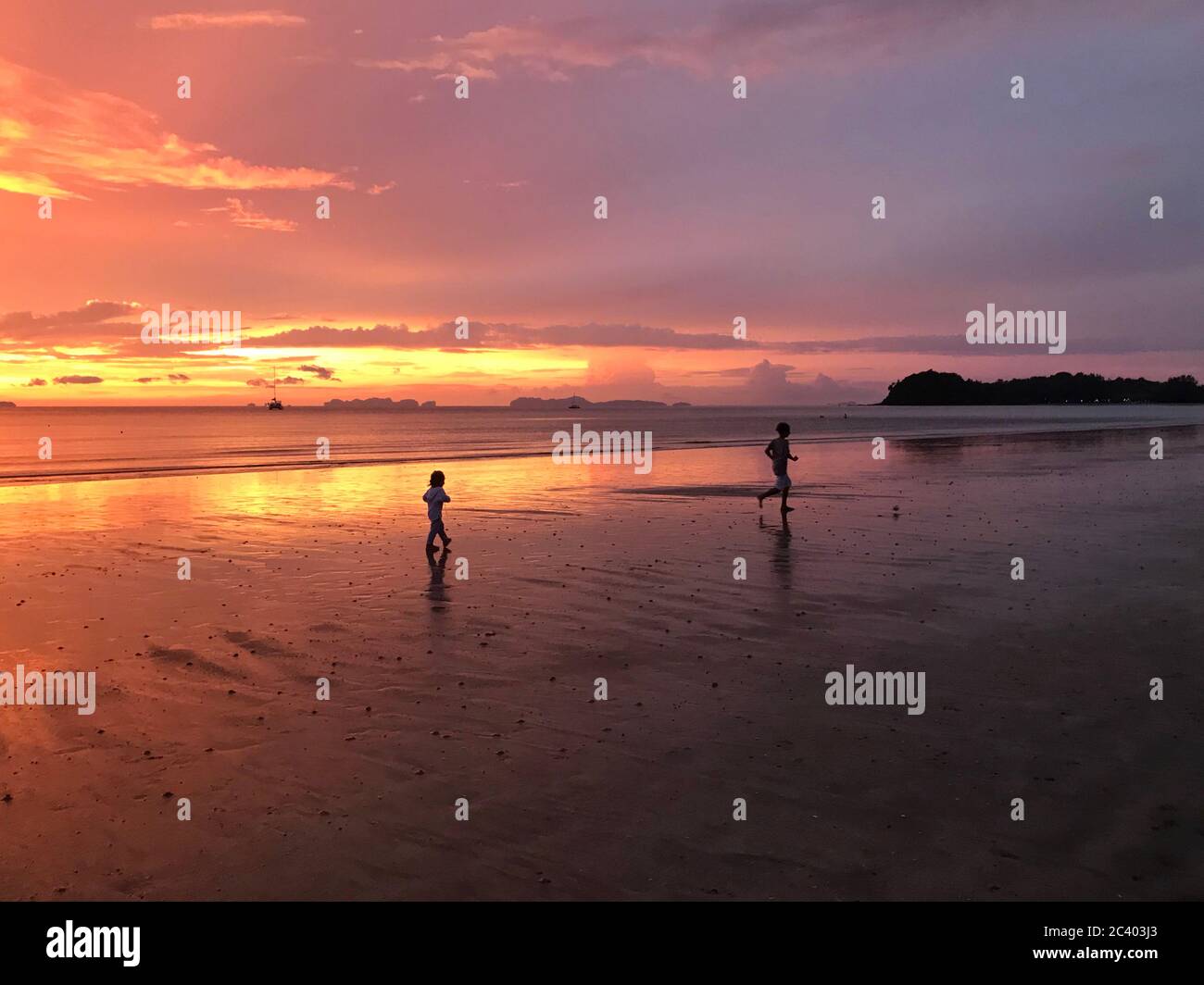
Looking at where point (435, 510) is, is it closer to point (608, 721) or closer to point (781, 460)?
point (608, 721)

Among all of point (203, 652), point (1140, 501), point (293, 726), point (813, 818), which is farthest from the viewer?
point (1140, 501)

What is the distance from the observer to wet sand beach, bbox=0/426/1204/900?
620 cm

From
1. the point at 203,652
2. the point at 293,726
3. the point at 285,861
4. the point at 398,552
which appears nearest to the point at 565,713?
the point at 293,726

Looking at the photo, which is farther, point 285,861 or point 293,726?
point 293,726

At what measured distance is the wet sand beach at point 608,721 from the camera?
620 cm

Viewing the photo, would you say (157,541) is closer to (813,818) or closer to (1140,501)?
(813,818)
